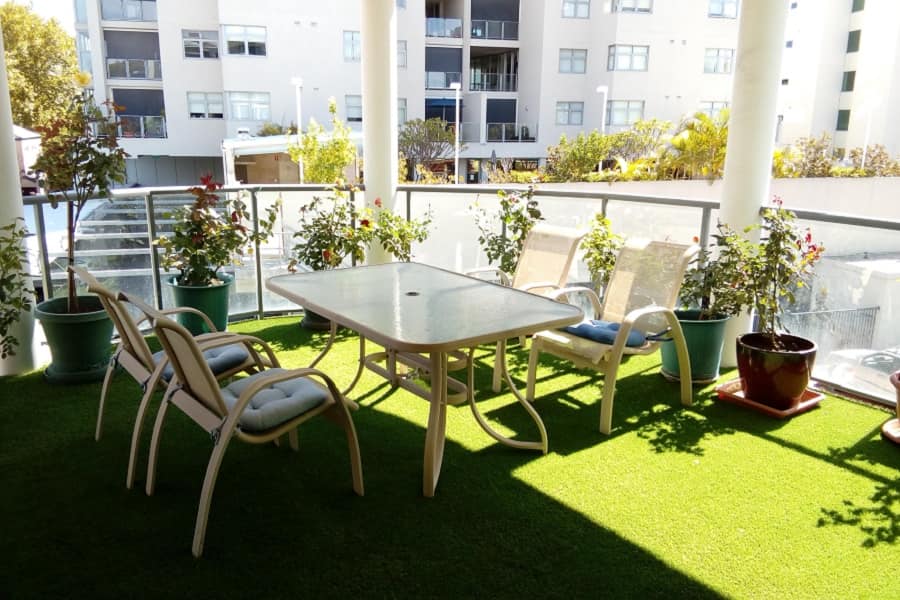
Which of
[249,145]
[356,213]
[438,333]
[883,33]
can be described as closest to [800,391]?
[438,333]

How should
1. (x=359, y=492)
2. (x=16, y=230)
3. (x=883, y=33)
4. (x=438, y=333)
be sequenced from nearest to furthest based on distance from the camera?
(x=438, y=333), (x=359, y=492), (x=16, y=230), (x=883, y=33)

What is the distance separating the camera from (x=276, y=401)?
284 cm

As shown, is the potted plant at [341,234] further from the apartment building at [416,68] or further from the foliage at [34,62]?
the apartment building at [416,68]

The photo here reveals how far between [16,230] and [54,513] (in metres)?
2.35

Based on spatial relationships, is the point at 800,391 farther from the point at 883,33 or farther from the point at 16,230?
the point at 883,33

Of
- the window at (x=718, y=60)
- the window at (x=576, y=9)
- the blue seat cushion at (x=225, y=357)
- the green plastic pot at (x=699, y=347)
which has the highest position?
the window at (x=576, y=9)

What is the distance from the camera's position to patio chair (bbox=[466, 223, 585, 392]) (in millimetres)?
4609

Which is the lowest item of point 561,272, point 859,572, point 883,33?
point 859,572

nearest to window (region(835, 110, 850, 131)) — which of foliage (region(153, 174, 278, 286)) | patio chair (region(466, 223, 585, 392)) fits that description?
patio chair (region(466, 223, 585, 392))

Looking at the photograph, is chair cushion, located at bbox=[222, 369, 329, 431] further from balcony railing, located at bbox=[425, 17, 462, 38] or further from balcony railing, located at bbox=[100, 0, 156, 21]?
balcony railing, located at bbox=[100, 0, 156, 21]

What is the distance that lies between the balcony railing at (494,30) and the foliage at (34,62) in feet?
45.0

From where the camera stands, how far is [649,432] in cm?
384

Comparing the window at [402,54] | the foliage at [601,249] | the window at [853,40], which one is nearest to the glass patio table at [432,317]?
the foliage at [601,249]

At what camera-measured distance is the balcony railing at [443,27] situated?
25.1 meters
